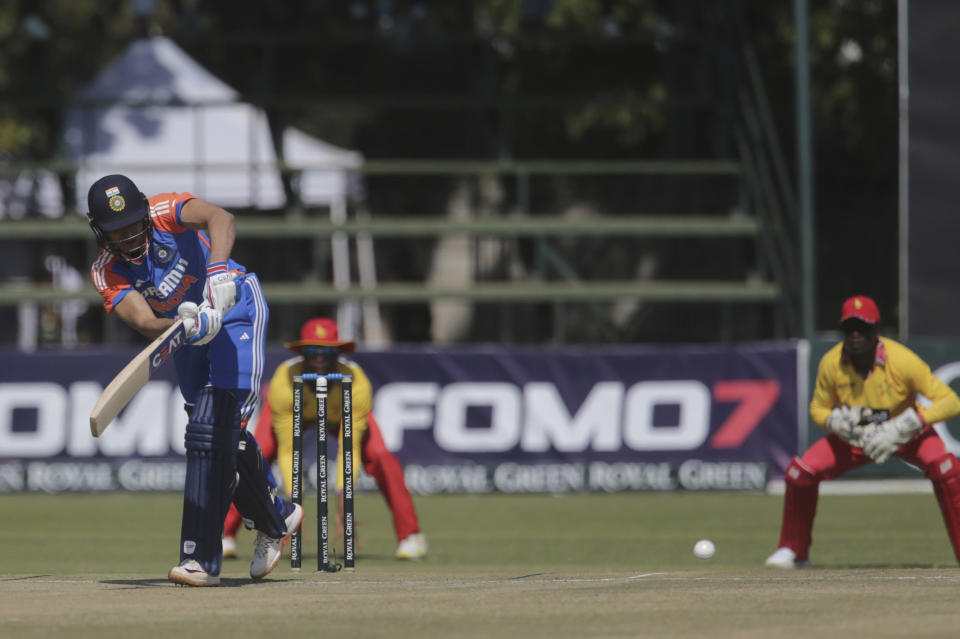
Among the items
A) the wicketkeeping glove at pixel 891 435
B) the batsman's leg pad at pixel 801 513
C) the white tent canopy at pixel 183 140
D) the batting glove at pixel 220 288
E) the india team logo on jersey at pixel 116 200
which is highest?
the white tent canopy at pixel 183 140

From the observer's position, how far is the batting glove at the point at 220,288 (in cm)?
750

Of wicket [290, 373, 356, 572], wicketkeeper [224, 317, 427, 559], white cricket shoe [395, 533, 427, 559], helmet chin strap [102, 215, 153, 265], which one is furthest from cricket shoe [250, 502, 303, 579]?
white cricket shoe [395, 533, 427, 559]

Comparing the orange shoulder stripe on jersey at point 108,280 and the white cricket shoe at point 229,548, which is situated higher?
the orange shoulder stripe on jersey at point 108,280

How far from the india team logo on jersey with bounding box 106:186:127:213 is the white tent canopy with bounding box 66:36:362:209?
13.8 meters

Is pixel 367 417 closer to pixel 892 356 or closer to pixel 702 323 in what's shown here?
pixel 892 356

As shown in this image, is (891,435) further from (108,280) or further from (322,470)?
(108,280)

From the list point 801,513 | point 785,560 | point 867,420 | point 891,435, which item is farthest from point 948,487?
point 785,560

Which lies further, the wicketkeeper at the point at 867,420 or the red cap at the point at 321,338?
the red cap at the point at 321,338

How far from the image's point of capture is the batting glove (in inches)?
295

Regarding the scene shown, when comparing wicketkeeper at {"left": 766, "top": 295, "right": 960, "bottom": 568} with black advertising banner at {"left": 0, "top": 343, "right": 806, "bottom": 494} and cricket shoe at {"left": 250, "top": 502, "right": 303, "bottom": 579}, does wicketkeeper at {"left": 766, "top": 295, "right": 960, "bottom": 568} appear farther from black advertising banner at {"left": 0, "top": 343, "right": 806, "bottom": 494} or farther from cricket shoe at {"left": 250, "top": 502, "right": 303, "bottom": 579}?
black advertising banner at {"left": 0, "top": 343, "right": 806, "bottom": 494}

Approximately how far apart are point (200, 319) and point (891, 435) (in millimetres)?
4901

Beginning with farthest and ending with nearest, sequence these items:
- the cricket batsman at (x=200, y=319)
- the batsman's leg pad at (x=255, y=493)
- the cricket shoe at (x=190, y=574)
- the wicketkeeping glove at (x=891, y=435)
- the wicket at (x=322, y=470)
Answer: the wicketkeeping glove at (x=891, y=435)
the wicket at (x=322, y=470)
the batsman's leg pad at (x=255, y=493)
the cricket shoe at (x=190, y=574)
the cricket batsman at (x=200, y=319)

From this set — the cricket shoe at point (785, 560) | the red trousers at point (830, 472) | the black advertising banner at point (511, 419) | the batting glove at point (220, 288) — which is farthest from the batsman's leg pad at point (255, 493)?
the black advertising banner at point (511, 419)

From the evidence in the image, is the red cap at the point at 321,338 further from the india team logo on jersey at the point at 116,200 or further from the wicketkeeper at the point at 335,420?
the india team logo on jersey at the point at 116,200
